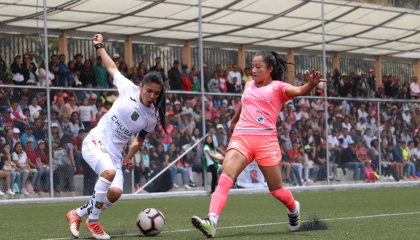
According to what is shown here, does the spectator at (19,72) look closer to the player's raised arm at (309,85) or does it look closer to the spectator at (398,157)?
the player's raised arm at (309,85)

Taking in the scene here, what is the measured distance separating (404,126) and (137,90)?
16.4m

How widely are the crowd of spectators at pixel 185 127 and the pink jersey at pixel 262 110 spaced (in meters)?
8.72

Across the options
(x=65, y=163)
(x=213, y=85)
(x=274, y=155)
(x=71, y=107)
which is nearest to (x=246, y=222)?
(x=274, y=155)

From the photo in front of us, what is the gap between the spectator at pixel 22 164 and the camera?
48.7 feet

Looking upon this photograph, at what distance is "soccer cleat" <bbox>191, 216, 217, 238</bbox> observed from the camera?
6.42 m

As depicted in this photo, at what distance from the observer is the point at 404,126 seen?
22203mm

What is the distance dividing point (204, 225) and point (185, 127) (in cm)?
1151

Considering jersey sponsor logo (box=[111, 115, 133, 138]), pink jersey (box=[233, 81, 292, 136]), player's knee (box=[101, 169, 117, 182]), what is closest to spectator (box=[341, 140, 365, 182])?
pink jersey (box=[233, 81, 292, 136])

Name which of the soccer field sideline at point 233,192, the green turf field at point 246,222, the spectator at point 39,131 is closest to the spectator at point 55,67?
the spectator at point 39,131

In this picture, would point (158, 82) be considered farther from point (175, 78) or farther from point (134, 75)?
point (175, 78)

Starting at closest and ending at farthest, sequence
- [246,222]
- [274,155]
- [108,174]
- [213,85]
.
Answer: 1. [108,174]
2. [274,155]
3. [246,222]
4. [213,85]

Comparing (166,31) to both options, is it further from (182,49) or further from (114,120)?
(114,120)

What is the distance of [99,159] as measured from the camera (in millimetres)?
7176

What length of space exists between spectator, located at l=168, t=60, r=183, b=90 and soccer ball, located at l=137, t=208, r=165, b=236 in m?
12.0
